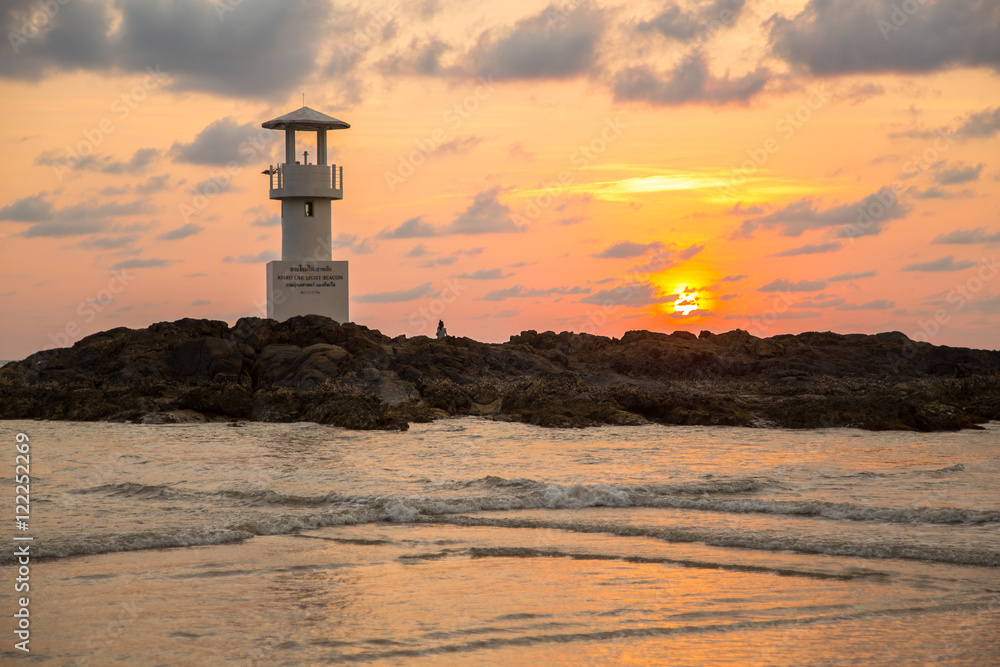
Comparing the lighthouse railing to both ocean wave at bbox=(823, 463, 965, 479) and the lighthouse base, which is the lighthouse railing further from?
ocean wave at bbox=(823, 463, 965, 479)

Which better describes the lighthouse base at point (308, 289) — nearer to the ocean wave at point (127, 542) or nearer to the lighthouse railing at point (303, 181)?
the lighthouse railing at point (303, 181)

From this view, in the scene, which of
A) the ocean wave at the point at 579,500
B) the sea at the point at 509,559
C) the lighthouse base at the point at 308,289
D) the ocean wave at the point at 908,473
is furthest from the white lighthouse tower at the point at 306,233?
the ocean wave at the point at 908,473

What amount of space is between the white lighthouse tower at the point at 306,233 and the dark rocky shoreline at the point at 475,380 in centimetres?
230

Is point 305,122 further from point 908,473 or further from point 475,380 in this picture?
point 908,473

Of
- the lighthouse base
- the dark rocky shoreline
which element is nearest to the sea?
the dark rocky shoreline

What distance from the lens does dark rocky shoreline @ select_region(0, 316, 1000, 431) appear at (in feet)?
68.9

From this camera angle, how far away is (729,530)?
9.49 meters

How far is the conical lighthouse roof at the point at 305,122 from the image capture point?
31.5m

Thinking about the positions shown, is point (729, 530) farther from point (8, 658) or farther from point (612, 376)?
point (612, 376)

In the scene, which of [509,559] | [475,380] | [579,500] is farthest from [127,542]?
[475,380]

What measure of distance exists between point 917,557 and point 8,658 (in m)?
7.36

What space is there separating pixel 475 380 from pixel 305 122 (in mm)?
11138

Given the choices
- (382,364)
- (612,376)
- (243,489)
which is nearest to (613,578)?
(243,489)

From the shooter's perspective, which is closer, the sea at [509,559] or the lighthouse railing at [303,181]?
Result: the sea at [509,559]
